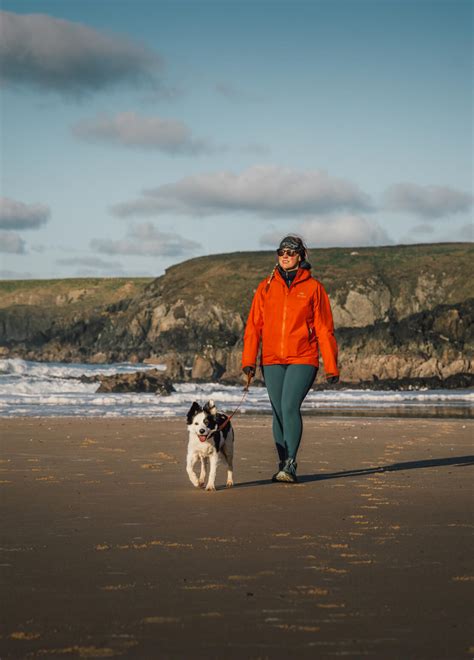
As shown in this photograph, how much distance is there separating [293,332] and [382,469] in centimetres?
259

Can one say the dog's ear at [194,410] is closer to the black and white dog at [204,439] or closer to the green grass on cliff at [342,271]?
the black and white dog at [204,439]

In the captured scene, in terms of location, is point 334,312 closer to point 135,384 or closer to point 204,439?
point 135,384

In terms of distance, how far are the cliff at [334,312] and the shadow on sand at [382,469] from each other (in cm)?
4525

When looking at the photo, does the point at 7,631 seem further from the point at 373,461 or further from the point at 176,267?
the point at 176,267

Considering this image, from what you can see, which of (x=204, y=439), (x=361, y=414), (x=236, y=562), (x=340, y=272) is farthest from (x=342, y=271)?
(x=236, y=562)

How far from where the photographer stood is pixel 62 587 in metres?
4.96

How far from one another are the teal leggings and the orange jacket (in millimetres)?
83

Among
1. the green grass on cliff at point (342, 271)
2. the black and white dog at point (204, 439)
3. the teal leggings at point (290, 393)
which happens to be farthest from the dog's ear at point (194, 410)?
the green grass on cliff at point (342, 271)

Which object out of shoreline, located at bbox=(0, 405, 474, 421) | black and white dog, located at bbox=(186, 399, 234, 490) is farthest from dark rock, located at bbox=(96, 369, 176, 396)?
black and white dog, located at bbox=(186, 399, 234, 490)

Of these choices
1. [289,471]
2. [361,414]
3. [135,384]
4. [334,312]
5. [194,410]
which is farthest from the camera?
[334,312]

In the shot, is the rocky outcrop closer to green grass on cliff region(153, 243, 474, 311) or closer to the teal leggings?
the teal leggings

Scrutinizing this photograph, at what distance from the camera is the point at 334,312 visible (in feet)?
323

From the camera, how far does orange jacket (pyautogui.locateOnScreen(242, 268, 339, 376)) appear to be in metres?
9.46

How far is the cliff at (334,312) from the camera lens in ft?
199
